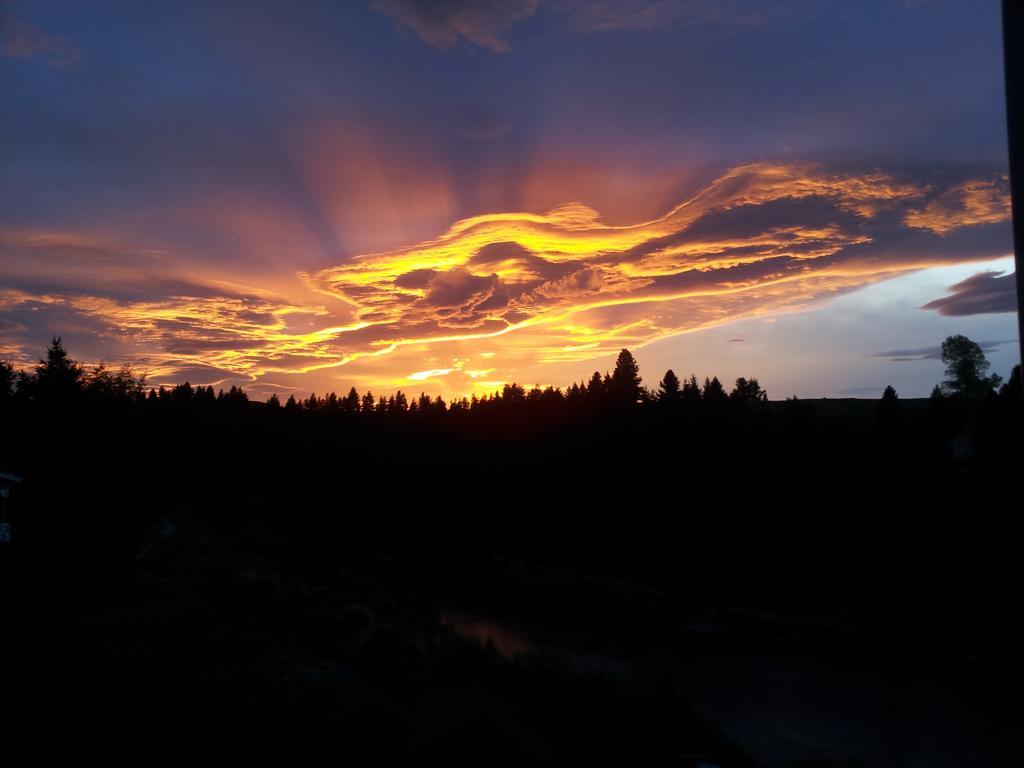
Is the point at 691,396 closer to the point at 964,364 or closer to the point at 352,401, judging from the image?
the point at 964,364

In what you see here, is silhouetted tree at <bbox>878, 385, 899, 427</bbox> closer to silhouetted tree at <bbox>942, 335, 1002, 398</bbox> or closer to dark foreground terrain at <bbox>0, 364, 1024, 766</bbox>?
dark foreground terrain at <bbox>0, 364, 1024, 766</bbox>

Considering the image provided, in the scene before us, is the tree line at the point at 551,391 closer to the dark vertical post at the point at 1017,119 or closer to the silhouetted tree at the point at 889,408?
the silhouetted tree at the point at 889,408

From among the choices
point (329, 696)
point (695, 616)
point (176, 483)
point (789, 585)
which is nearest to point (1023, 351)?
point (329, 696)

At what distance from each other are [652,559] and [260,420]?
7782cm

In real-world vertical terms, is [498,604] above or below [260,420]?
below

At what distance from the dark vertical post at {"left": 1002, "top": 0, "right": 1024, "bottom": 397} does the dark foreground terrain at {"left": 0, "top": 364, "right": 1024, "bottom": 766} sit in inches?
357

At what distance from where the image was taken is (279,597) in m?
22.4

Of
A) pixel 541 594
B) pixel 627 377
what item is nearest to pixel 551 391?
pixel 627 377

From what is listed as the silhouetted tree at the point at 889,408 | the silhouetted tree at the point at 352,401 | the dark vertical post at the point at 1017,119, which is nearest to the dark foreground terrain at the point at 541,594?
the silhouetted tree at the point at 889,408

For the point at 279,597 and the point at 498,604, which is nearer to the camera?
the point at 279,597

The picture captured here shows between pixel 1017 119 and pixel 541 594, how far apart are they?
46333 millimetres

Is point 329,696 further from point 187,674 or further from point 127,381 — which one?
point 127,381

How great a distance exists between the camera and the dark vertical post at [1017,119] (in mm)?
1995

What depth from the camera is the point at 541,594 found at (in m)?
46.2
